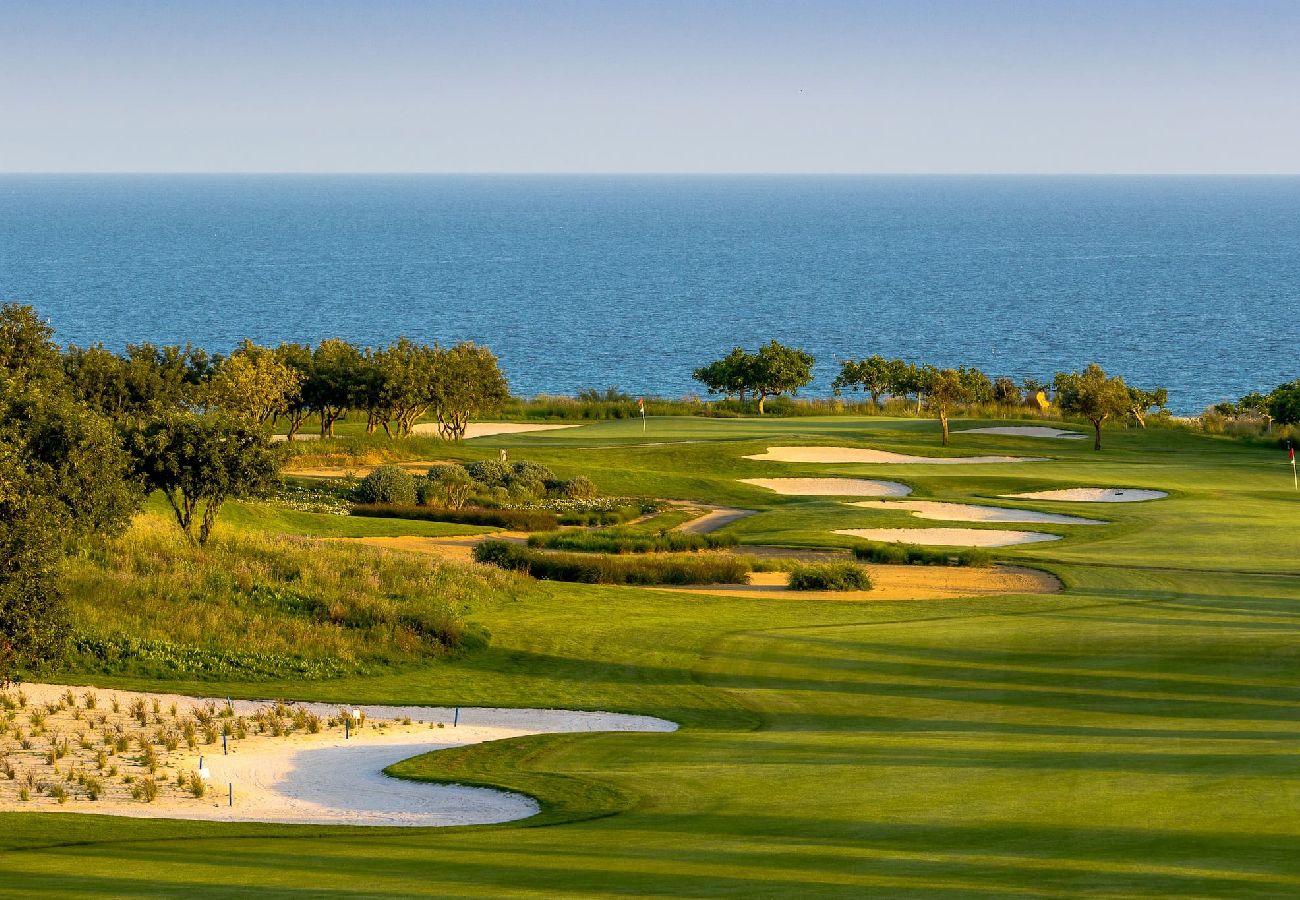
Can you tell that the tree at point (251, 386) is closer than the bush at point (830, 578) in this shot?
No

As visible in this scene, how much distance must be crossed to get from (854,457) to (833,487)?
5443mm

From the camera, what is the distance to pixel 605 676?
26.3 metres

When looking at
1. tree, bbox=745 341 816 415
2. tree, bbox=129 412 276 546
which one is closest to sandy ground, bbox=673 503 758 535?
tree, bbox=129 412 276 546

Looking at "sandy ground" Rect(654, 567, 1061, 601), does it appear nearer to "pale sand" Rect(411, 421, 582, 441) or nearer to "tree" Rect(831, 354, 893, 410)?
"pale sand" Rect(411, 421, 582, 441)

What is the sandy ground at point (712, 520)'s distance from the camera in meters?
43.8

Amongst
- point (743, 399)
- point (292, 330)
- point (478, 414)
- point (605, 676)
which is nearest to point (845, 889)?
point (605, 676)

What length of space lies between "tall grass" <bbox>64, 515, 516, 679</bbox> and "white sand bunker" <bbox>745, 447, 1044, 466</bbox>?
23.0 m

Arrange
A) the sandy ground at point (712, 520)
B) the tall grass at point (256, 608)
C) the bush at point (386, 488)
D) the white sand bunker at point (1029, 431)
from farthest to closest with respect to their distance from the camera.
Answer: the white sand bunker at point (1029, 431)
the bush at point (386, 488)
the sandy ground at point (712, 520)
the tall grass at point (256, 608)

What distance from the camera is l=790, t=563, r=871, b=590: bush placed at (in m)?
34.9

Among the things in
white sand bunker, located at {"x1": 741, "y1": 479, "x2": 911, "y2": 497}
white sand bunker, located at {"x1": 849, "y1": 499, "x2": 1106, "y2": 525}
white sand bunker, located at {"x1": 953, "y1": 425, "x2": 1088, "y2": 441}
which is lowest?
white sand bunker, located at {"x1": 849, "y1": 499, "x2": 1106, "y2": 525}

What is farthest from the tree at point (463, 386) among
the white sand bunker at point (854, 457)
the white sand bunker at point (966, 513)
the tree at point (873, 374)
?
the tree at point (873, 374)

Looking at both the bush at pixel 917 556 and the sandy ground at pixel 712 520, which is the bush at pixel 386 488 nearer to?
the sandy ground at pixel 712 520

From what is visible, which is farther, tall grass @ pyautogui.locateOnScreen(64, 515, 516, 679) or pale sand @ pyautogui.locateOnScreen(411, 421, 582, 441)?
pale sand @ pyautogui.locateOnScreen(411, 421, 582, 441)

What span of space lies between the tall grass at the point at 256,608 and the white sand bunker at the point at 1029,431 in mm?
32778
